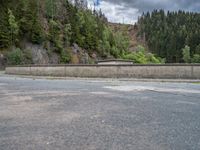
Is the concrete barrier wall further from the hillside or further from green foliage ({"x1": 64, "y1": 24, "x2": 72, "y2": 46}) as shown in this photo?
green foliage ({"x1": 64, "y1": 24, "x2": 72, "y2": 46})

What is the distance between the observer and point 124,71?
24.8 meters

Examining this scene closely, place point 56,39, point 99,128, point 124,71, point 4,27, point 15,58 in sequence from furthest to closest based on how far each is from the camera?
point 56,39
point 4,27
point 15,58
point 124,71
point 99,128

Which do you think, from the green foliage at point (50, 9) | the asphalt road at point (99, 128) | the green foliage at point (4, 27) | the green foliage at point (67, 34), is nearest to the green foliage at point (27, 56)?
the green foliage at point (4, 27)

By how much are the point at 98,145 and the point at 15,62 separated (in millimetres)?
45152

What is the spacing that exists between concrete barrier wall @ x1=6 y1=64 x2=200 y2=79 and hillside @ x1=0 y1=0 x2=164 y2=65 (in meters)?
20.5

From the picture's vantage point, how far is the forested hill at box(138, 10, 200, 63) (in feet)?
333

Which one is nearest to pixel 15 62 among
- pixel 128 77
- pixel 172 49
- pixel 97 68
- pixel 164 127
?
pixel 97 68

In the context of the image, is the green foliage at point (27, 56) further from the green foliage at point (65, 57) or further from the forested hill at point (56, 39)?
the green foliage at point (65, 57)

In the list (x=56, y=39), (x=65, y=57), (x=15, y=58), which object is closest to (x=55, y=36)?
(x=56, y=39)

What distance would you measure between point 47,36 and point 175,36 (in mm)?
69814

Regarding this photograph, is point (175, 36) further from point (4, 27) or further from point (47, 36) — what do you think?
point (4, 27)

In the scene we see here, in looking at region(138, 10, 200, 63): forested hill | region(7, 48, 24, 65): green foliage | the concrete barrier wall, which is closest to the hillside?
region(7, 48, 24, 65): green foliage

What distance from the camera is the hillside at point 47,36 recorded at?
53438 mm

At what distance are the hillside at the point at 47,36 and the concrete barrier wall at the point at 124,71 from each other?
2046 centimetres
